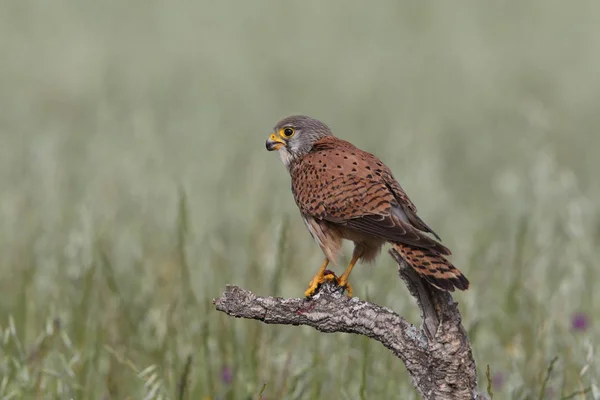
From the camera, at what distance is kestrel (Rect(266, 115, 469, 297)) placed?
11.8 ft

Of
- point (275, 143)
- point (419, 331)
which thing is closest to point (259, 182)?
point (275, 143)

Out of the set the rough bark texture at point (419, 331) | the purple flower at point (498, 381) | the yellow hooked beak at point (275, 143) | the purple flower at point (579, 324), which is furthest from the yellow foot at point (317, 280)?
the purple flower at point (579, 324)

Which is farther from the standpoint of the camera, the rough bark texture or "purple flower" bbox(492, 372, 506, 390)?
"purple flower" bbox(492, 372, 506, 390)

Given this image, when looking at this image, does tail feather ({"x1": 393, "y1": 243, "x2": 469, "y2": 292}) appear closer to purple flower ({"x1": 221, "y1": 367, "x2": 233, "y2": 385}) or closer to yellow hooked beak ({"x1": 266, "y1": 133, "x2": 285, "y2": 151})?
yellow hooked beak ({"x1": 266, "y1": 133, "x2": 285, "y2": 151})

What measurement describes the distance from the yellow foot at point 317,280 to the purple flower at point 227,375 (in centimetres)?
99

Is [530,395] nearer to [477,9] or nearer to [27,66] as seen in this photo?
[27,66]

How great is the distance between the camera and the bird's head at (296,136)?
14.9 ft

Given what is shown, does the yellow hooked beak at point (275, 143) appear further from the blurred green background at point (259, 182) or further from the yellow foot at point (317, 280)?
the yellow foot at point (317, 280)

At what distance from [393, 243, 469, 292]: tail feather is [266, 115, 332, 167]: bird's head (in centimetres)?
112

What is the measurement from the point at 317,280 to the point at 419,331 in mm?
617

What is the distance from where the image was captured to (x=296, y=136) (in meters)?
4.61

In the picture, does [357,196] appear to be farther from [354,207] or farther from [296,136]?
[296,136]

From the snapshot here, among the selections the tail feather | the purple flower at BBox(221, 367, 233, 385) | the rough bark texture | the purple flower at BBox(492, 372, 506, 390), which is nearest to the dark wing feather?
the tail feather

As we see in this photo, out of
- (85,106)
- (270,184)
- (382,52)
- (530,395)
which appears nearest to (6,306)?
(530,395)
